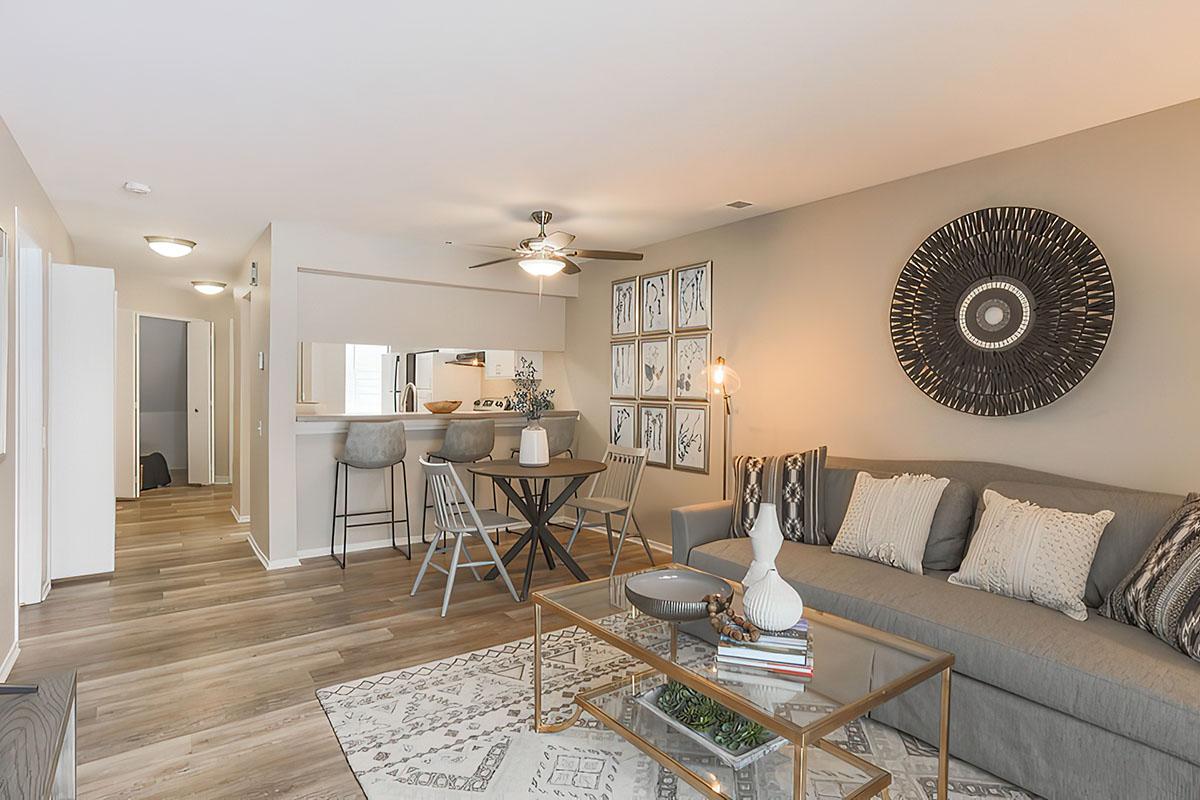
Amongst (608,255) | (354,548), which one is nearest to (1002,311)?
(608,255)

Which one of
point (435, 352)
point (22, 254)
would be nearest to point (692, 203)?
point (435, 352)

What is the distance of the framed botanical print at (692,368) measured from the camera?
4.88 m

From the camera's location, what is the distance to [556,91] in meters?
2.57

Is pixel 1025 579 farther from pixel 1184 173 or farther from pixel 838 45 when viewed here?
pixel 838 45

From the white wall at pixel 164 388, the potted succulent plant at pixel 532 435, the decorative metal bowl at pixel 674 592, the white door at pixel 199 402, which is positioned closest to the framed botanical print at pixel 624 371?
the potted succulent plant at pixel 532 435

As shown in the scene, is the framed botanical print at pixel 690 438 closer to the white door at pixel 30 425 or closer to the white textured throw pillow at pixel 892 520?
the white textured throw pillow at pixel 892 520

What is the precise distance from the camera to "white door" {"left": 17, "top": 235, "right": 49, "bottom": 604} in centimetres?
339

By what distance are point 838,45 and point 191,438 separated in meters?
8.42

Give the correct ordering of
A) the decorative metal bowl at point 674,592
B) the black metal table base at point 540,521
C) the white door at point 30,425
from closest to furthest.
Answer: the decorative metal bowl at point 674,592 < the white door at point 30,425 < the black metal table base at point 540,521

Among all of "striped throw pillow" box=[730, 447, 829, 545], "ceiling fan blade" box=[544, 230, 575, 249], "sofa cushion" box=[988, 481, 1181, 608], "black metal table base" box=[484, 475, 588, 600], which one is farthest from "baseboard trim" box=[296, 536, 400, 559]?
"sofa cushion" box=[988, 481, 1181, 608]

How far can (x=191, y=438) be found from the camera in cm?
813

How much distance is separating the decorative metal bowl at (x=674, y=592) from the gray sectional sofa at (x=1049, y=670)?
0.57 meters

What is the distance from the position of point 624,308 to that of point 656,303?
0.38m

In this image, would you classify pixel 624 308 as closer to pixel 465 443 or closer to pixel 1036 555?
pixel 465 443
